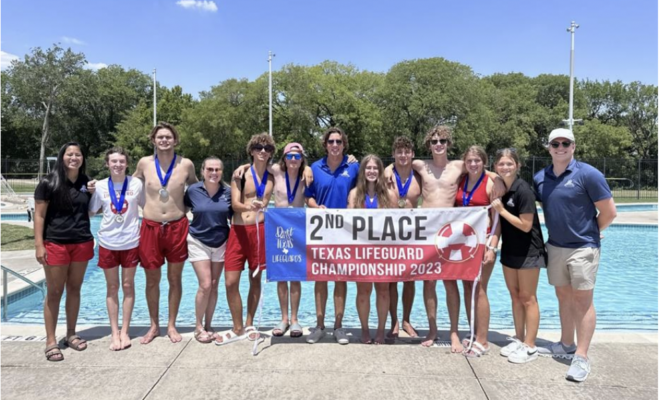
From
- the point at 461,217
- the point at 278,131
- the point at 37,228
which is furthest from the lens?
the point at 278,131

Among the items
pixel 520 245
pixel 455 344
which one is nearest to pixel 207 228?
pixel 455 344

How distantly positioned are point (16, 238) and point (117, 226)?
9.25 metres

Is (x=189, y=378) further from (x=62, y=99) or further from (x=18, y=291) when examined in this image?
(x=62, y=99)

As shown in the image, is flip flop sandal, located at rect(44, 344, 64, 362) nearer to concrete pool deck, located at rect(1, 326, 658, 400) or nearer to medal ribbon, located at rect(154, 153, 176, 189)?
concrete pool deck, located at rect(1, 326, 658, 400)

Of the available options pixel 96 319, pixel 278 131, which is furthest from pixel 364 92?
pixel 96 319

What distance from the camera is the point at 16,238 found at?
11727mm

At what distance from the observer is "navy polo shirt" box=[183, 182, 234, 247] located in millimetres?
4672

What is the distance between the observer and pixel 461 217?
4543 millimetres

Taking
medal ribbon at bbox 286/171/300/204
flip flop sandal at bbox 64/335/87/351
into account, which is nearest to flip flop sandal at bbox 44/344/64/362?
flip flop sandal at bbox 64/335/87/351

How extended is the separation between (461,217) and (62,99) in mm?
55799

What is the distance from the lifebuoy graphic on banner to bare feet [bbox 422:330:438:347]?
2.53 feet

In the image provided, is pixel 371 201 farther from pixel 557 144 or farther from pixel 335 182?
pixel 557 144

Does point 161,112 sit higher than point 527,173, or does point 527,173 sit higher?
point 161,112

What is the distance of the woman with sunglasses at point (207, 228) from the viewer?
467cm
